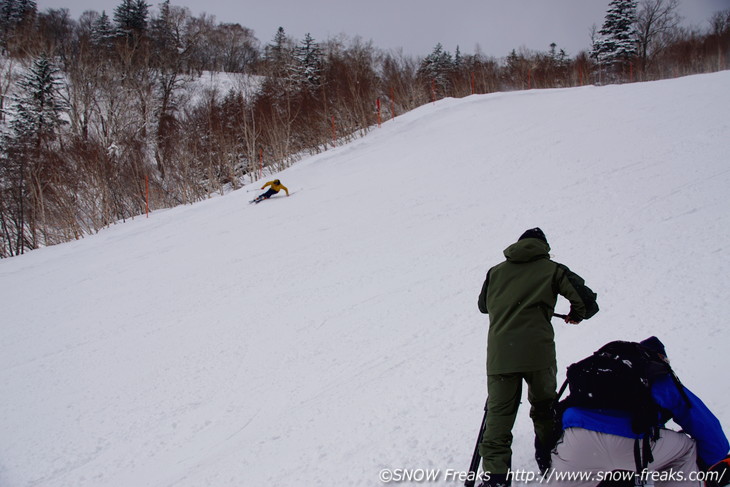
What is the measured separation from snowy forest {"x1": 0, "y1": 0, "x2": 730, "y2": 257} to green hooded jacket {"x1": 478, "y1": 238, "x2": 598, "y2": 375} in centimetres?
2154

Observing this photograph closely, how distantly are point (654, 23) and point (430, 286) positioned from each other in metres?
43.6

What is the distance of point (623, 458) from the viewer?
215cm

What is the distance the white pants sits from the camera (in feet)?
7.05

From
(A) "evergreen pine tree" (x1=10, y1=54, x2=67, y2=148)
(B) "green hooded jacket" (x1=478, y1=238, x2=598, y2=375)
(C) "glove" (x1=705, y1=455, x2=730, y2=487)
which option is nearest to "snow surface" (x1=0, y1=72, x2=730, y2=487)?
(B) "green hooded jacket" (x1=478, y1=238, x2=598, y2=375)

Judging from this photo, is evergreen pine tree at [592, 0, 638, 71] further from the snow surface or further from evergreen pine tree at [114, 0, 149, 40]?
evergreen pine tree at [114, 0, 149, 40]

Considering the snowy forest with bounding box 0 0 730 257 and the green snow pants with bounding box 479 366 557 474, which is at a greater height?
the snowy forest with bounding box 0 0 730 257

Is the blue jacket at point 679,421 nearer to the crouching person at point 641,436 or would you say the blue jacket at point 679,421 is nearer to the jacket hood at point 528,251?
the crouching person at point 641,436

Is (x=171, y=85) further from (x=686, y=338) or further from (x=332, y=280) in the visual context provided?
(x=686, y=338)

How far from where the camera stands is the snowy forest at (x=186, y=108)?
22484mm

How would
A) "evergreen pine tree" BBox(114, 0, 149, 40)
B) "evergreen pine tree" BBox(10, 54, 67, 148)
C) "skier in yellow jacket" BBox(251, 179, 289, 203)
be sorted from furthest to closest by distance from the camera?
"evergreen pine tree" BBox(114, 0, 149, 40), "evergreen pine tree" BBox(10, 54, 67, 148), "skier in yellow jacket" BBox(251, 179, 289, 203)

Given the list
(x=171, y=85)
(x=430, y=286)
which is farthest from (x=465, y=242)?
(x=171, y=85)

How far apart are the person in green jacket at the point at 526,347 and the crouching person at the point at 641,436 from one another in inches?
13.8

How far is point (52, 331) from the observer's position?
23.5 ft

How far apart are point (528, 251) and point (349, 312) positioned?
4056 millimetres
